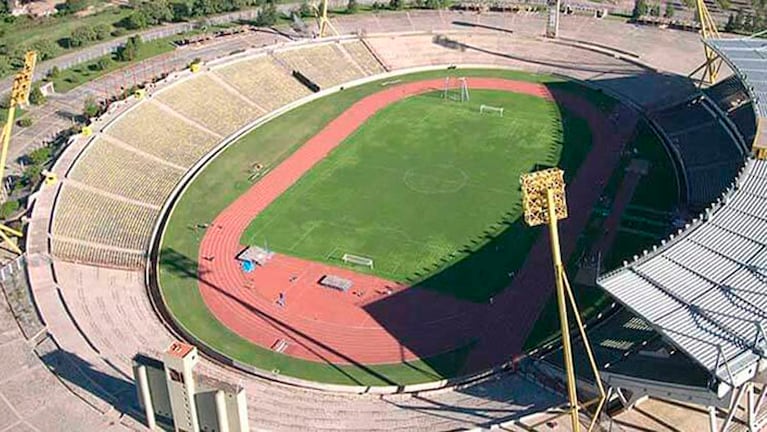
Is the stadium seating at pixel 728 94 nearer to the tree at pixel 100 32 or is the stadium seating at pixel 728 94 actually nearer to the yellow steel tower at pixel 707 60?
the yellow steel tower at pixel 707 60

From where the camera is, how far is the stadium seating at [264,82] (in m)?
92.8

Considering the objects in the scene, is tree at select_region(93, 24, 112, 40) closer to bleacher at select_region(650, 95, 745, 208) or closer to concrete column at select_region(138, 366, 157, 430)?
bleacher at select_region(650, 95, 745, 208)

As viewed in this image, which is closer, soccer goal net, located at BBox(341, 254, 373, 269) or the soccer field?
soccer goal net, located at BBox(341, 254, 373, 269)

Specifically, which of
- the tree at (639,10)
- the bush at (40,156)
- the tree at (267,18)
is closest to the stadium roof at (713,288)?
the bush at (40,156)

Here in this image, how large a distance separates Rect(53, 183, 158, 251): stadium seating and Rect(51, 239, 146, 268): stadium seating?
82 cm

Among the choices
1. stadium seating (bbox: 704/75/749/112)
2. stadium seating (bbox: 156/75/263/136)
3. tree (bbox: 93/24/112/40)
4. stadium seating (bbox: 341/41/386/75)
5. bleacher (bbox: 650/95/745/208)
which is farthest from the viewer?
tree (bbox: 93/24/112/40)

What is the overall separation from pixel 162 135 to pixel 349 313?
32467 mm

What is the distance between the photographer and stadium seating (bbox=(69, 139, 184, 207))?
237ft

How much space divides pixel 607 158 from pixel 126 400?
52.2 m

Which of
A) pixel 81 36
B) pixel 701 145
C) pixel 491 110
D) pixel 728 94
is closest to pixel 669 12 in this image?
pixel 728 94

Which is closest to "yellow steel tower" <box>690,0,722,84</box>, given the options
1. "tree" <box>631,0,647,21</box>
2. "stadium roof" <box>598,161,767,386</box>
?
"tree" <box>631,0,647,21</box>

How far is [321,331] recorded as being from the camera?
58.7m

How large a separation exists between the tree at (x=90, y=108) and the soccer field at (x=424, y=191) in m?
24.7

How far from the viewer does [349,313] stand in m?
60.4
